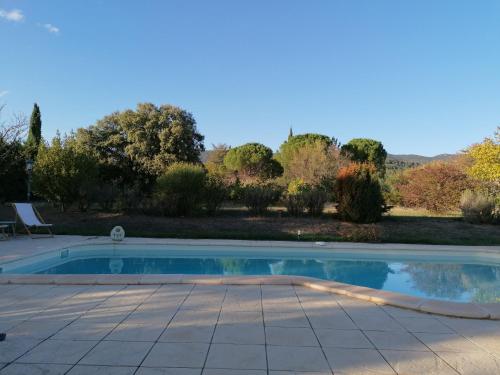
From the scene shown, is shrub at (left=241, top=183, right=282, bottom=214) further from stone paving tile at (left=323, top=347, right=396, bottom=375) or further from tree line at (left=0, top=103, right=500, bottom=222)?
stone paving tile at (left=323, top=347, right=396, bottom=375)

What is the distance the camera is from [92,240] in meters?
9.37

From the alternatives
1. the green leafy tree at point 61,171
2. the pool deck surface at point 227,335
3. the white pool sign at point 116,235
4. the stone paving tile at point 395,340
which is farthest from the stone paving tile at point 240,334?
the green leafy tree at point 61,171

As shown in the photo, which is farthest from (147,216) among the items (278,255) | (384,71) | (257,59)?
(384,71)

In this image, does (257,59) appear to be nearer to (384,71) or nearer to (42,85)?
(384,71)

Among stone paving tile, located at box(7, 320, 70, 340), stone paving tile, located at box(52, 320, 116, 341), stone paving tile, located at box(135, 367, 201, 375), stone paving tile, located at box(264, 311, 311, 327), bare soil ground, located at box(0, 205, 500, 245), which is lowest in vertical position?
stone paving tile, located at box(264, 311, 311, 327)

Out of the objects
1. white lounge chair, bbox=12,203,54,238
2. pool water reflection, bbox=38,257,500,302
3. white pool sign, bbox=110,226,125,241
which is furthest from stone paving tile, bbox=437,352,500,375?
white lounge chair, bbox=12,203,54,238

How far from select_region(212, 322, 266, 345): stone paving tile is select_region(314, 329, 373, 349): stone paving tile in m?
0.52

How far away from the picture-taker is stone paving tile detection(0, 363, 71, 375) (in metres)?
2.54

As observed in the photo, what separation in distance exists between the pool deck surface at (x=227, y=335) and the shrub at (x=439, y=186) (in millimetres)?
15031

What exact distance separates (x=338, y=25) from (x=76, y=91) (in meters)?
9.62

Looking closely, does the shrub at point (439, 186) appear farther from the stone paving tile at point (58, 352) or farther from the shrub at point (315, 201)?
the stone paving tile at point (58, 352)

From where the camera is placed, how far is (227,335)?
3.26m

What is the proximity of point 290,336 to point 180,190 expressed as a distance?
9620mm

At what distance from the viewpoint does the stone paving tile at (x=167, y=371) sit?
2547 millimetres
